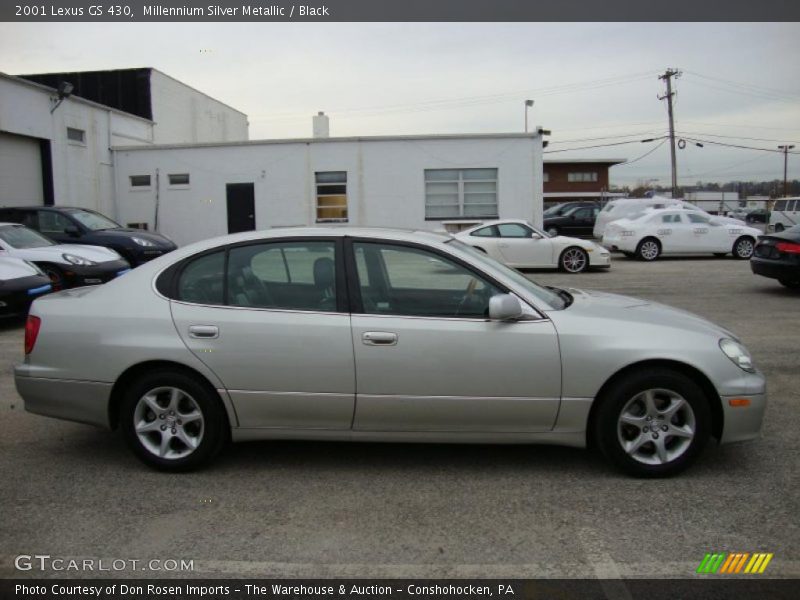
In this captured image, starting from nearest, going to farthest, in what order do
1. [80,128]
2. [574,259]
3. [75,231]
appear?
[75,231]
[574,259]
[80,128]

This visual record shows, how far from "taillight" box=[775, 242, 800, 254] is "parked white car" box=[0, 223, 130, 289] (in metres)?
10.9

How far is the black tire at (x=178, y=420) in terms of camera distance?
4180mm

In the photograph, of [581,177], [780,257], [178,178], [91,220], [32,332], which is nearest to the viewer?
[32,332]

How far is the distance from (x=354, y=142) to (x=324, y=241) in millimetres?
20208

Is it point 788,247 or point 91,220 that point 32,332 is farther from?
point 91,220

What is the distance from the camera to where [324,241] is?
14.4 feet

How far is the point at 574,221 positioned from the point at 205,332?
27.5m

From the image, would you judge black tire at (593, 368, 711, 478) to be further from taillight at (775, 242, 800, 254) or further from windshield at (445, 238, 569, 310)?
taillight at (775, 242, 800, 254)

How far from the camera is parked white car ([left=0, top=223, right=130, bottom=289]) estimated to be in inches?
436

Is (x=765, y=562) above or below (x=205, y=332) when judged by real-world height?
below

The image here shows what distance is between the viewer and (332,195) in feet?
80.1

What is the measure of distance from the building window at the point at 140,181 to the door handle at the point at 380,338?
23.3 meters

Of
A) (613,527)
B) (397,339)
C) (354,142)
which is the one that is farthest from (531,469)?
(354,142)

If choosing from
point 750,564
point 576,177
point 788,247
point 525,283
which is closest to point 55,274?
point 525,283
